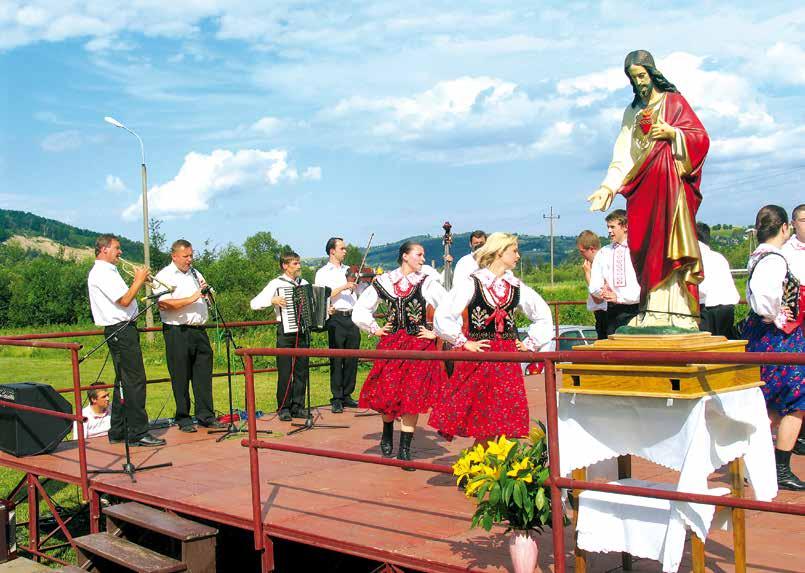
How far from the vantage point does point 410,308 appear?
7.21 metres

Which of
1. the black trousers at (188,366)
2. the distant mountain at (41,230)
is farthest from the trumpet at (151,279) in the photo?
the distant mountain at (41,230)

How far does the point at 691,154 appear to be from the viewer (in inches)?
169

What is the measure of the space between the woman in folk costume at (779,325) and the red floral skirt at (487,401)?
1.58 meters

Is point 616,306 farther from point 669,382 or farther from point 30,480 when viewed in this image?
point 30,480

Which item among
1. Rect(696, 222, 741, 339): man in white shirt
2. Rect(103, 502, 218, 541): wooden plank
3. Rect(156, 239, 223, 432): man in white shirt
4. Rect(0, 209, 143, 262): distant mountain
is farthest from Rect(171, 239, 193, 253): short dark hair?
Rect(0, 209, 143, 262): distant mountain

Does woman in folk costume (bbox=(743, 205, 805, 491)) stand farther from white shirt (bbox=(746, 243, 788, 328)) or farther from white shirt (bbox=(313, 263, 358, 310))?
white shirt (bbox=(313, 263, 358, 310))

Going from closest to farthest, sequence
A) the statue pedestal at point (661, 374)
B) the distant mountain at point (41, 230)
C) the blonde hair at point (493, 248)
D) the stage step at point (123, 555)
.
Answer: the statue pedestal at point (661, 374) < the stage step at point (123, 555) < the blonde hair at point (493, 248) < the distant mountain at point (41, 230)

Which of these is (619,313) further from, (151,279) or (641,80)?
(151,279)

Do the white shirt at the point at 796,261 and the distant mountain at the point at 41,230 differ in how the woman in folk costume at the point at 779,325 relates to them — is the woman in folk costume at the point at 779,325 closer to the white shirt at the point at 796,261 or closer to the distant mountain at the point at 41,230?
the white shirt at the point at 796,261

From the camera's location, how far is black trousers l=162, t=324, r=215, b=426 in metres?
8.59

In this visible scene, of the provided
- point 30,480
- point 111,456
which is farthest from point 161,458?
point 30,480

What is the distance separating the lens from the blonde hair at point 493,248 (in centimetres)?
603

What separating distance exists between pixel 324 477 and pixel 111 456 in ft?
6.73

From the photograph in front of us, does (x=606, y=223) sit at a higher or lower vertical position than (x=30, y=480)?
higher
